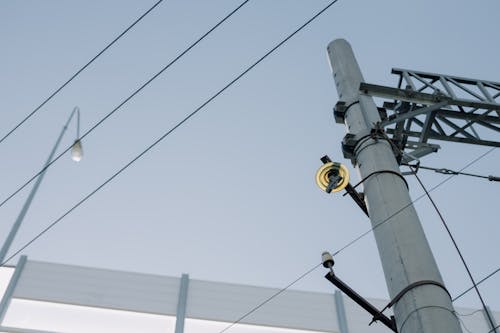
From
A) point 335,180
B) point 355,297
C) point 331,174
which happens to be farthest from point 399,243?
point 331,174

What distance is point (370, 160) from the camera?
4.98 metres

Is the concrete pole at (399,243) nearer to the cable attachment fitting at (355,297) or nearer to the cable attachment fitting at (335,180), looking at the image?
the cable attachment fitting at (335,180)

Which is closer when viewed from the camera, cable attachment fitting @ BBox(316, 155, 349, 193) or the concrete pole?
the concrete pole

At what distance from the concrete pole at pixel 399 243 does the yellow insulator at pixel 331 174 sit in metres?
0.16

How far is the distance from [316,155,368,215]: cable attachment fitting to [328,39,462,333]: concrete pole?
19 cm

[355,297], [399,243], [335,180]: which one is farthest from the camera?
[335,180]

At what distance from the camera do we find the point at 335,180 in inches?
210

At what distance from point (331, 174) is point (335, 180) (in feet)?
0.34

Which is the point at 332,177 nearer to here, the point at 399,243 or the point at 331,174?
the point at 331,174

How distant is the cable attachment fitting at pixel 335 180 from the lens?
5.27 metres

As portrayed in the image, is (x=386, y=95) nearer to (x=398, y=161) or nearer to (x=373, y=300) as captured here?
(x=398, y=161)

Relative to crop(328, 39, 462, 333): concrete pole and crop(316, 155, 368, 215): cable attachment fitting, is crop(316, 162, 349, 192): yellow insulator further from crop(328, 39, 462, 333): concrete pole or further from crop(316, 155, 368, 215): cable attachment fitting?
crop(328, 39, 462, 333): concrete pole

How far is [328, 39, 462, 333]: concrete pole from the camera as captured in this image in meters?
3.72

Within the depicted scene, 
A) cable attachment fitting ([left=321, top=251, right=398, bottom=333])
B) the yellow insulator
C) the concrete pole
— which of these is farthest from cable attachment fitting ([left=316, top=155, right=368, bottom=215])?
cable attachment fitting ([left=321, top=251, right=398, bottom=333])
